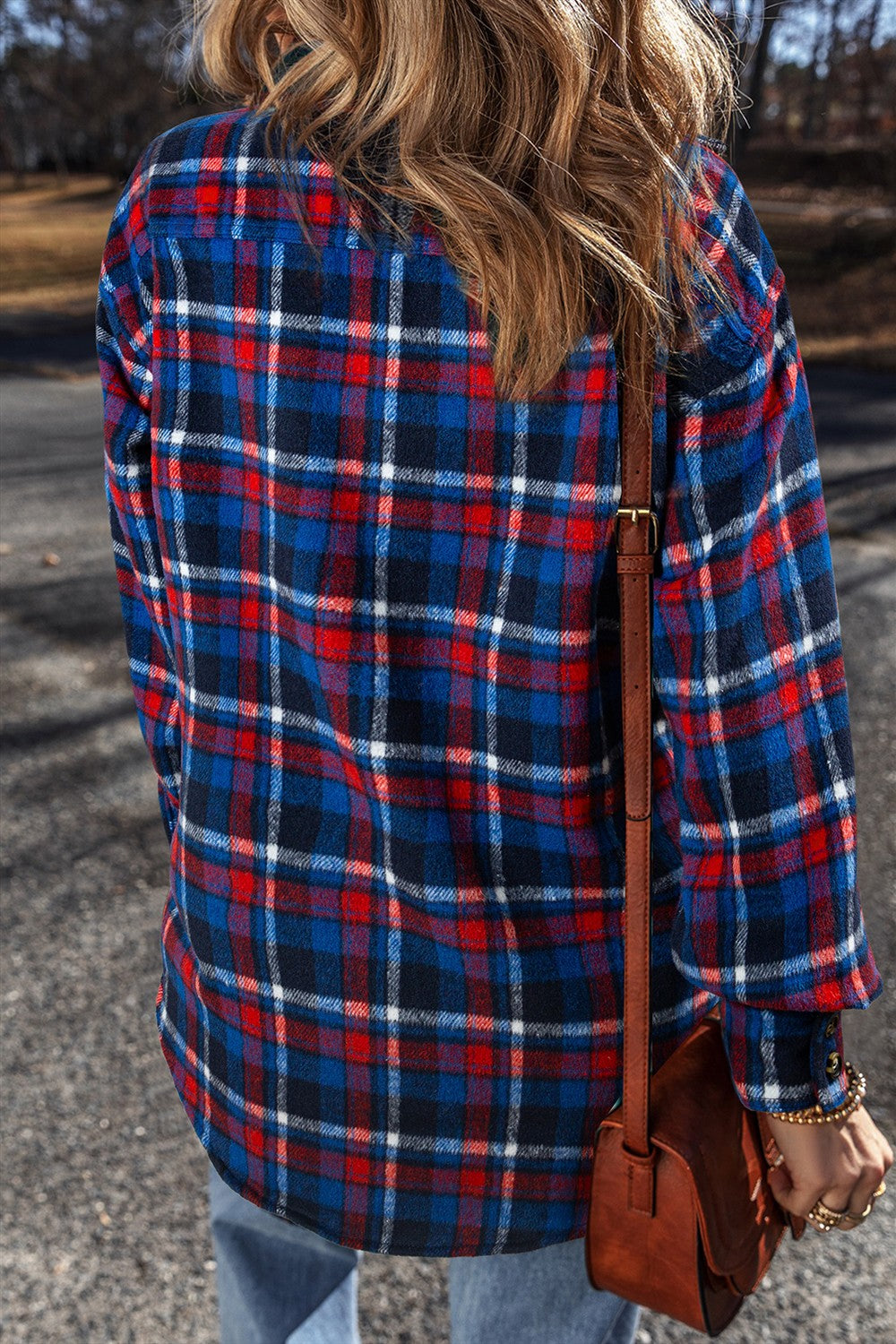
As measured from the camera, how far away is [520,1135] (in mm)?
1104

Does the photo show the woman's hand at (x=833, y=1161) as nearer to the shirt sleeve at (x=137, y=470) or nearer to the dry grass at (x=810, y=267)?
Answer: the shirt sleeve at (x=137, y=470)

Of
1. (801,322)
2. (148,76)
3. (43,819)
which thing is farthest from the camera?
(148,76)

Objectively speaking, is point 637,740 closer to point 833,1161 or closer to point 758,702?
point 758,702

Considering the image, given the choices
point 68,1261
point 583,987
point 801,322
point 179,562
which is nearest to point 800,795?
point 583,987

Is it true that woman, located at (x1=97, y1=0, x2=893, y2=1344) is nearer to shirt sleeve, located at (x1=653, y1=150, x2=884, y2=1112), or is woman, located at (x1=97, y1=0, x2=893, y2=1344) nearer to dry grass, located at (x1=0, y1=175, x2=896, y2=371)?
shirt sleeve, located at (x1=653, y1=150, x2=884, y2=1112)

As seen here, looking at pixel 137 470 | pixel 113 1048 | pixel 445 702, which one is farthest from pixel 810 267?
pixel 445 702

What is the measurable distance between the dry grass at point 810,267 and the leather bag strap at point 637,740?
1148cm

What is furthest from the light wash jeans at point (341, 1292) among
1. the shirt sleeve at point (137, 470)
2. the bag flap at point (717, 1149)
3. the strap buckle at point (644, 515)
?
the strap buckle at point (644, 515)

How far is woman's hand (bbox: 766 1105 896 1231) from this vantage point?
1.08 metres

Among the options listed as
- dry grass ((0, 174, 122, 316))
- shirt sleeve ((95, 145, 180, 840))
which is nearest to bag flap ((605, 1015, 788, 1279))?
shirt sleeve ((95, 145, 180, 840))

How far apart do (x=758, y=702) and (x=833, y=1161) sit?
1.50 feet

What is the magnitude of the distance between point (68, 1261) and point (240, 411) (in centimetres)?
163

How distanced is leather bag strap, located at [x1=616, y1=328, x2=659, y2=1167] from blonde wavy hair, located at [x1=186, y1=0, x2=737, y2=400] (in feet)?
Result: 0.18

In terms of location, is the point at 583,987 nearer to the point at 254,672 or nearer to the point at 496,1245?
the point at 496,1245
